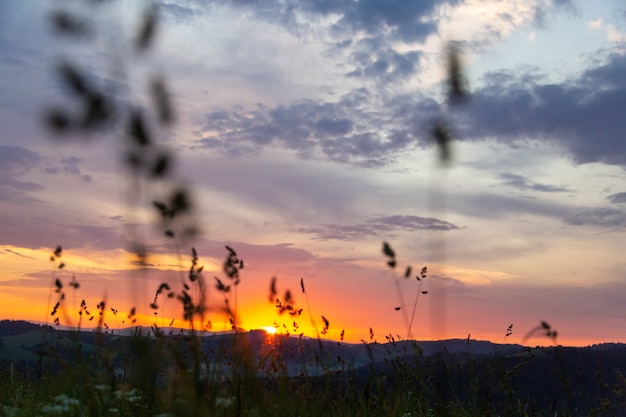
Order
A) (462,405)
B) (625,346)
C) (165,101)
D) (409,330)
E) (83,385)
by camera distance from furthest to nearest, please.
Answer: (625,346), (462,405), (83,385), (409,330), (165,101)

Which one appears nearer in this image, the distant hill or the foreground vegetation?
the foreground vegetation

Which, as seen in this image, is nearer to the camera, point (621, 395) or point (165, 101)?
point (165, 101)

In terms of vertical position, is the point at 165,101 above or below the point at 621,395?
above

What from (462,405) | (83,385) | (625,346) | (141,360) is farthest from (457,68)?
(625,346)

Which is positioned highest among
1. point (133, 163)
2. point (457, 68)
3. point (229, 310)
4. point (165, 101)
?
point (457, 68)

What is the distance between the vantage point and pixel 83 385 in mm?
6680

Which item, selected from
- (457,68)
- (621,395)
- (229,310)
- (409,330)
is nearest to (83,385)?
(229,310)

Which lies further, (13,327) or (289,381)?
(13,327)

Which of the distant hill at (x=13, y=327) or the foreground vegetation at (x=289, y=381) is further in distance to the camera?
the distant hill at (x=13, y=327)

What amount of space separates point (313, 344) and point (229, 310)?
245cm

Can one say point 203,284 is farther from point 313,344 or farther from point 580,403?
point 580,403

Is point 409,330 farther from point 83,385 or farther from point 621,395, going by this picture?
point 83,385

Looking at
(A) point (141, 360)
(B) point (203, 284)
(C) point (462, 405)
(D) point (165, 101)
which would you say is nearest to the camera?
(A) point (141, 360)

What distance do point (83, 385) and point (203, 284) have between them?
129 inches
